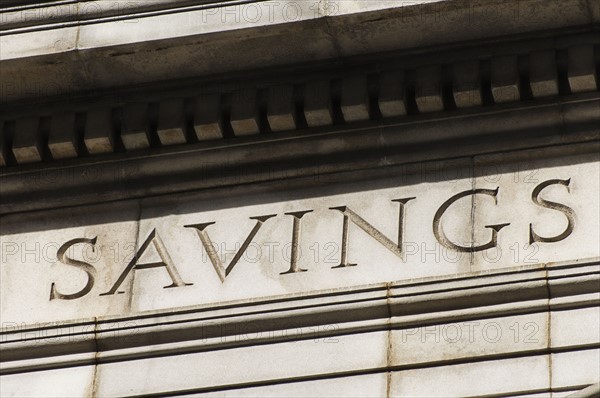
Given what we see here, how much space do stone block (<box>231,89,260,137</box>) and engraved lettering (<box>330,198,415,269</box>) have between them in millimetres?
794

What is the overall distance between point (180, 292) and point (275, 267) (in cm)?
63

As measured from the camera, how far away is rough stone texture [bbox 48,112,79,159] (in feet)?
53.0

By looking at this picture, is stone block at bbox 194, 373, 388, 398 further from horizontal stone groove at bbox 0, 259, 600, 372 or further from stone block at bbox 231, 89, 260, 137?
stone block at bbox 231, 89, 260, 137

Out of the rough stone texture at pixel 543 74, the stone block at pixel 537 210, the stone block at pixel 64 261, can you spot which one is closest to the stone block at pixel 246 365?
the stone block at pixel 64 261

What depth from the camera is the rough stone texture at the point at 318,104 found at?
15696 millimetres

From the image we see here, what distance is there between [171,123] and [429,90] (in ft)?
5.71

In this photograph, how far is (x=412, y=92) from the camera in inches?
→ 616

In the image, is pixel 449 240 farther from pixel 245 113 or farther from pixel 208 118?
pixel 208 118

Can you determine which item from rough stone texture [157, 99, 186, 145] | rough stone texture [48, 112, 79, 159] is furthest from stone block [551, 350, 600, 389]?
rough stone texture [48, 112, 79, 159]

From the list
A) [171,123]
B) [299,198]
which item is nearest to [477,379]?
[299,198]

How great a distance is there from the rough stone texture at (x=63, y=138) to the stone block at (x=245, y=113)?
1107 millimetres

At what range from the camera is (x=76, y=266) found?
1584 centimetres

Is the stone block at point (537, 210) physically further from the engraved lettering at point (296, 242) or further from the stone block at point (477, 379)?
the engraved lettering at point (296, 242)

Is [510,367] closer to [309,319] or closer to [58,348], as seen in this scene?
[309,319]
